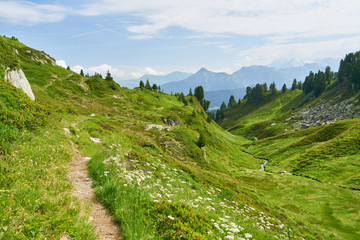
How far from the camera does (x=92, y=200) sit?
877 cm

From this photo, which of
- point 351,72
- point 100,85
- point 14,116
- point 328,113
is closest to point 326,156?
point 14,116

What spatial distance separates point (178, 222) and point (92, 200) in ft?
14.4

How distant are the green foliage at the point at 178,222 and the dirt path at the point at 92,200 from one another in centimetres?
165

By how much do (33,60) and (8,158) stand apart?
355 ft

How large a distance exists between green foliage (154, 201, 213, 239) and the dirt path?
5.43 feet

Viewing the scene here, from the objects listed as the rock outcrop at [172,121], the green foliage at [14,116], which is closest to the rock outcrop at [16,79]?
the green foliage at [14,116]

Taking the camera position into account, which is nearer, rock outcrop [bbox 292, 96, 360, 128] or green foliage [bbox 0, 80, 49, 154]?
green foliage [bbox 0, 80, 49, 154]

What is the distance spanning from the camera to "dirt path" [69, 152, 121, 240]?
6842 mm

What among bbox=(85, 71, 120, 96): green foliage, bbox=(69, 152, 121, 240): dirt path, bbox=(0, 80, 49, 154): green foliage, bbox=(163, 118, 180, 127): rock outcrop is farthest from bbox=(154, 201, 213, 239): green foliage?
bbox=(85, 71, 120, 96): green foliage

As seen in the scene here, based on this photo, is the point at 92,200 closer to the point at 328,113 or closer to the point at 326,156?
the point at 326,156

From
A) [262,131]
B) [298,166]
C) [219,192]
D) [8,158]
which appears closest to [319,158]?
[298,166]

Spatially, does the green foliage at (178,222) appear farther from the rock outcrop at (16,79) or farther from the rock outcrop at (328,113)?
the rock outcrop at (328,113)

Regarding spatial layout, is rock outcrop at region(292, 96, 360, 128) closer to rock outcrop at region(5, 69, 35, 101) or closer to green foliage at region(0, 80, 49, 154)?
green foliage at region(0, 80, 49, 154)

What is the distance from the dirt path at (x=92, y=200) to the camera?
22.4 feet
